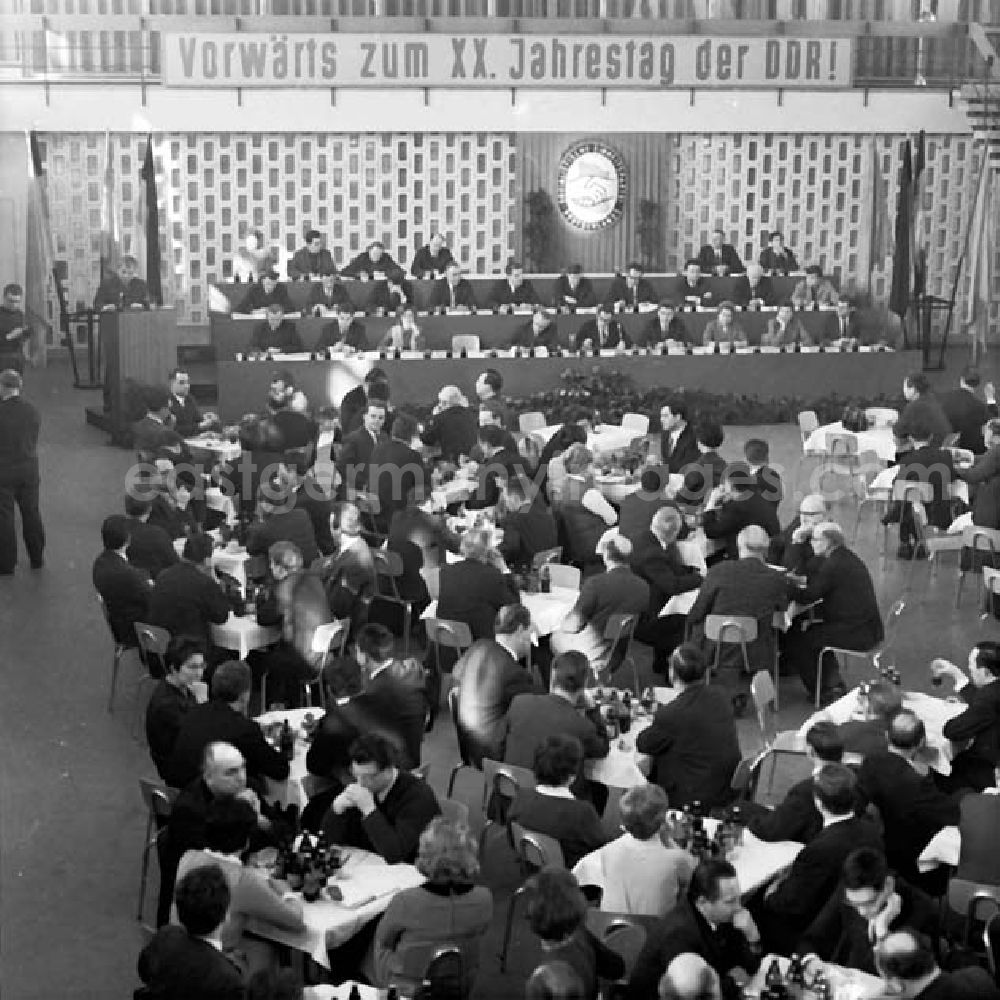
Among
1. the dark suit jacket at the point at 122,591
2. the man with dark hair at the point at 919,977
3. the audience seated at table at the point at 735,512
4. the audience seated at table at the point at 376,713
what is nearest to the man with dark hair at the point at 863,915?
the man with dark hair at the point at 919,977

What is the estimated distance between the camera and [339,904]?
289 inches

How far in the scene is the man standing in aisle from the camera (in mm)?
14422

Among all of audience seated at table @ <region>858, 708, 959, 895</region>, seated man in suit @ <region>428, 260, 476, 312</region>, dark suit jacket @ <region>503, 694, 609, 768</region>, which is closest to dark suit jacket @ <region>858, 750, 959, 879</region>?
audience seated at table @ <region>858, 708, 959, 895</region>

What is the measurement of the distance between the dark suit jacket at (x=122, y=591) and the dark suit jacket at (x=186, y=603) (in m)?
0.46

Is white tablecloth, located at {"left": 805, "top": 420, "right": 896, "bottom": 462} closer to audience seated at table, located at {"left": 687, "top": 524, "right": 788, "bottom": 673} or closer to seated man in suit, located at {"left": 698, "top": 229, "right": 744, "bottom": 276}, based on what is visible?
audience seated at table, located at {"left": 687, "top": 524, "right": 788, "bottom": 673}

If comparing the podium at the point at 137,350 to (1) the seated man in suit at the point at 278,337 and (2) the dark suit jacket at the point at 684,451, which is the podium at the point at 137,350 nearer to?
(1) the seated man in suit at the point at 278,337

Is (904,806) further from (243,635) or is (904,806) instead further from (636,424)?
(636,424)

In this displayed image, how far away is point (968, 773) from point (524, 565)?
13.3ft

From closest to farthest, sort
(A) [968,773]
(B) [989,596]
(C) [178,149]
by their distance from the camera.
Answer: (A) [968,773] → (B) [989,596] → (C) [178,149]

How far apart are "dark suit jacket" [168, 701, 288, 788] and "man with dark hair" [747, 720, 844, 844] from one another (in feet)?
7.60

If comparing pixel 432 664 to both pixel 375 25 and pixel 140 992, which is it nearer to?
pixel 140 992

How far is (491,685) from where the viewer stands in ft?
31.0

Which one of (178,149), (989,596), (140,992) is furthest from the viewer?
(178,149)

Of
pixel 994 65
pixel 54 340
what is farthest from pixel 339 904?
pixel 994 65
